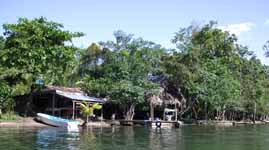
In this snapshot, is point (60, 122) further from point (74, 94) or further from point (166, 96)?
point (166, 96)

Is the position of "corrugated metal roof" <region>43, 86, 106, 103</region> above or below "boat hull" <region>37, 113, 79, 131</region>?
above

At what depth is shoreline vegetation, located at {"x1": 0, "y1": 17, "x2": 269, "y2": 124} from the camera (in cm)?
3984

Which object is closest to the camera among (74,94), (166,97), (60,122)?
(60,122)

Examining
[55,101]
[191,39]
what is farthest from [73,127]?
[191,39]

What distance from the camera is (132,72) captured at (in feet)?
158

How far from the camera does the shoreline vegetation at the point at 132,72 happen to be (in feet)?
131

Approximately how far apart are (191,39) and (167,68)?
1444cm

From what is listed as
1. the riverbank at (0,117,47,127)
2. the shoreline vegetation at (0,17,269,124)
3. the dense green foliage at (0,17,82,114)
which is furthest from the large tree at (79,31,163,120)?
the riverbank at (0,117,47,127)

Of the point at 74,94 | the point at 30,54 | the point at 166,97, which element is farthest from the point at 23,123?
the point at 166,97

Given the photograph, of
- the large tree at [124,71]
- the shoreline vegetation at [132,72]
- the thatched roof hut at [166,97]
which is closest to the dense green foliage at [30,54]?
the shoreline vegetation at [132,72]

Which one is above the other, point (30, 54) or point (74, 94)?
point (30, 54)

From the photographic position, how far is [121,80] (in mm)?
47250

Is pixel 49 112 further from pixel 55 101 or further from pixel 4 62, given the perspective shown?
pixel 4 62

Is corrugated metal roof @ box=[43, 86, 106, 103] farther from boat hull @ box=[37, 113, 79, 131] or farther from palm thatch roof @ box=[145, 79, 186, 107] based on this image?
palm thatch roof @ box=[145, 79, 186, 107]
